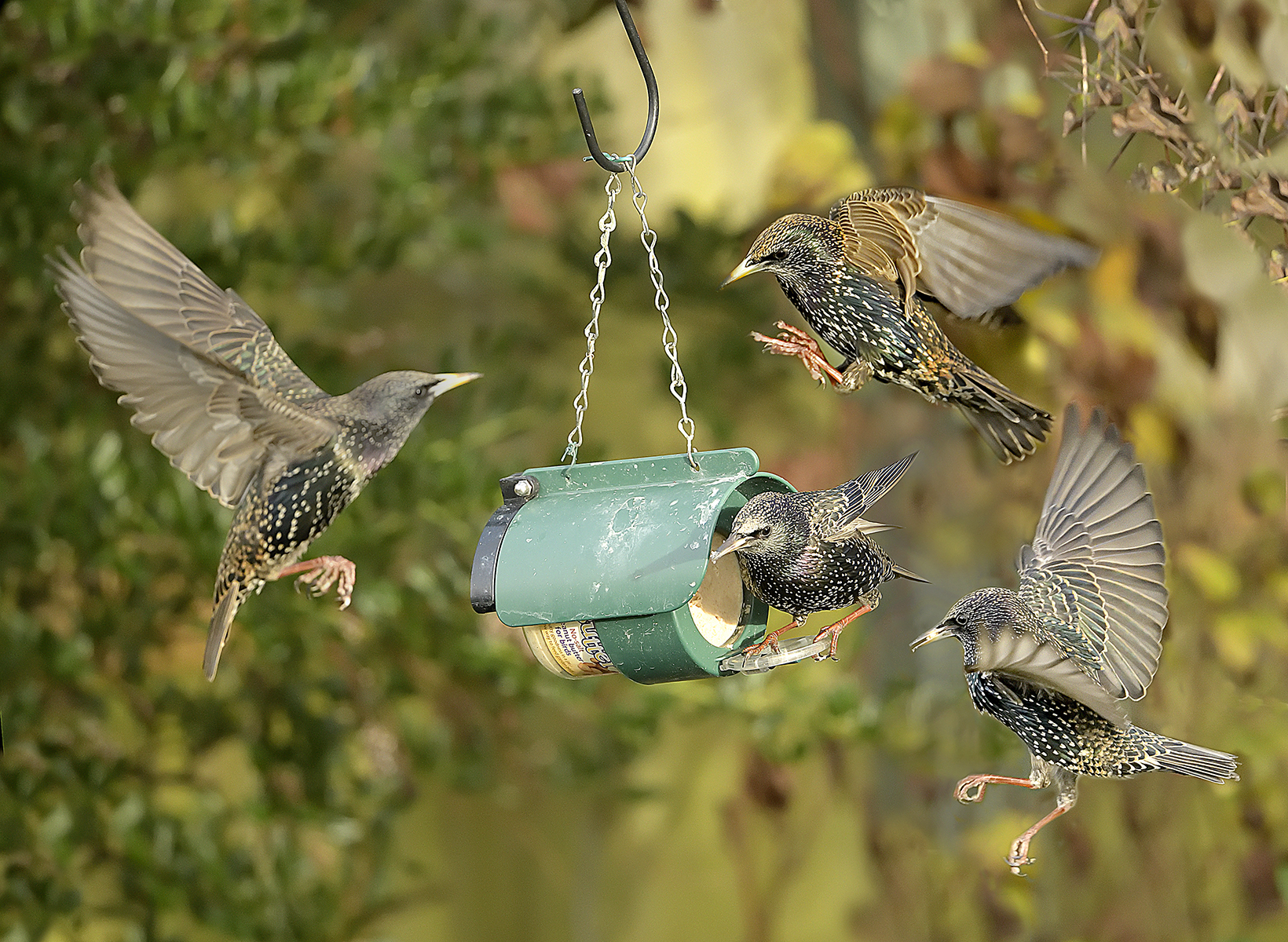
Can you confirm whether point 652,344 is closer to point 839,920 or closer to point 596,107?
point 596,107

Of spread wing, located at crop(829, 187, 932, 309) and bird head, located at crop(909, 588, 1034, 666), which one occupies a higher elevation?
spread wing, located at crop(829, 187, 932, 309)

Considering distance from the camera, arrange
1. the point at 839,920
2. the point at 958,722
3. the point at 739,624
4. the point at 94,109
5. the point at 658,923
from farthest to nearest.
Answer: the point at 658,923
the point at 839,920
the point at 958,722
the point at 94,109
the point at 739,624

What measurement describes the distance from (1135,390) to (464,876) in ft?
7.56

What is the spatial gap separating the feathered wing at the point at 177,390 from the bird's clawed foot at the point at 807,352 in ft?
1.67

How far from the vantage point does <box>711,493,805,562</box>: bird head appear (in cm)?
130

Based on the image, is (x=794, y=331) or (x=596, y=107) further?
(x=596, y=107)

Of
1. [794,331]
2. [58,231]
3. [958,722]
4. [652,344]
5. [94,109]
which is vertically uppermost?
[794,331]

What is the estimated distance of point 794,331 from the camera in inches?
52.8

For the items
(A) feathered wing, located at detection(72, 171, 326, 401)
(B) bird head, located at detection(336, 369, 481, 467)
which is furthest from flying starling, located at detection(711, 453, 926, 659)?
(A) feathered wing, located at detection(72, 171, 326, 401)

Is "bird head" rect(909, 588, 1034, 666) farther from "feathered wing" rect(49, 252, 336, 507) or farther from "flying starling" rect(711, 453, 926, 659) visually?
"feathered wing" rect(49, 252, 336, 507)

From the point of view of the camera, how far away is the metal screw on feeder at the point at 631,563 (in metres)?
1.36

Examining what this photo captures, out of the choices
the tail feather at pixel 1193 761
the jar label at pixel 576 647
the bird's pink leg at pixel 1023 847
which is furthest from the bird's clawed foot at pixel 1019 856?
the jar label at pixel 576 647

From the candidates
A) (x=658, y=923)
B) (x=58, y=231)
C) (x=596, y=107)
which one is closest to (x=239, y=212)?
(x=58, y=231)

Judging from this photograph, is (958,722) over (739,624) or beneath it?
beneath
